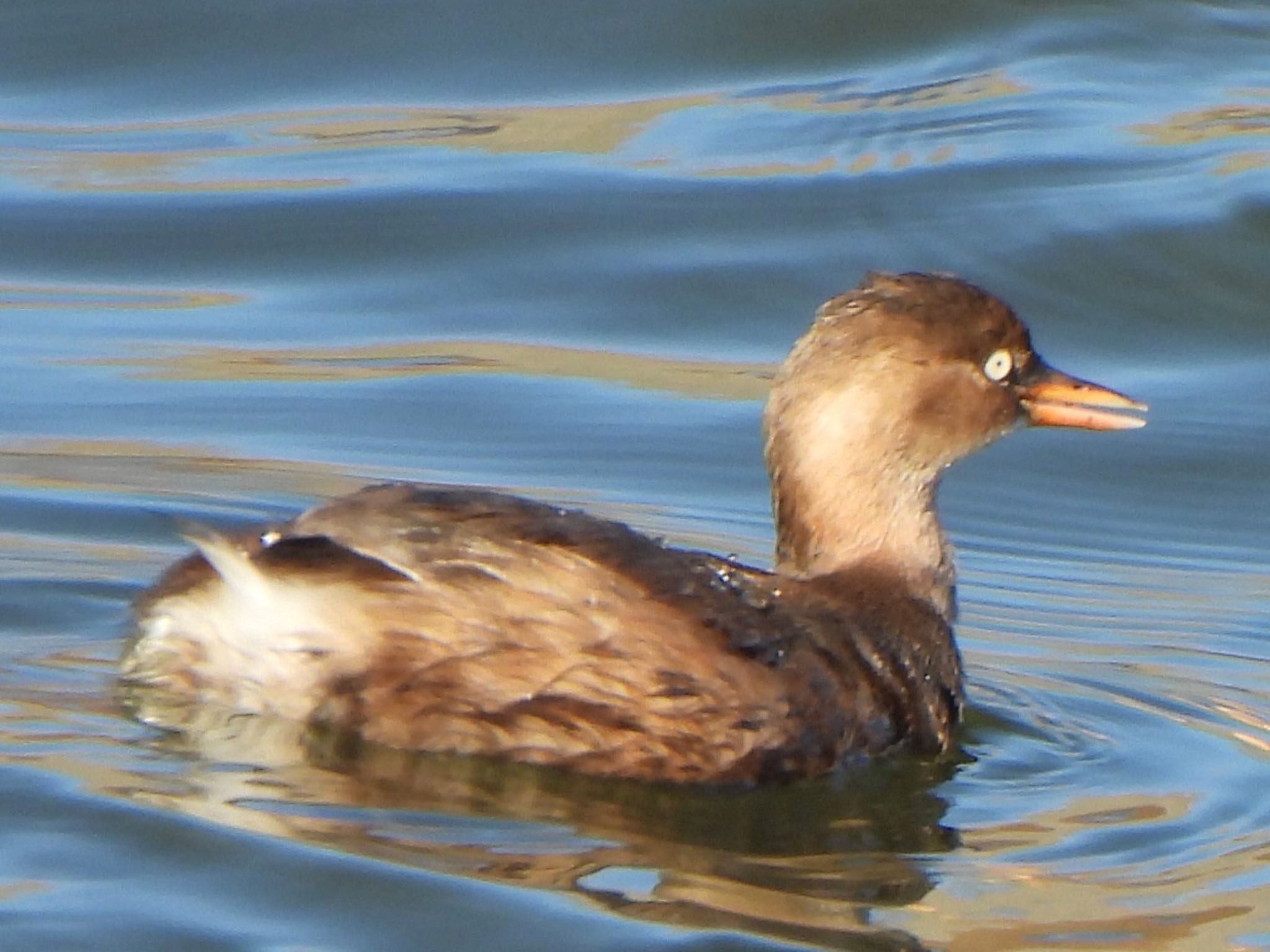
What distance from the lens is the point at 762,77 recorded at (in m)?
11.7

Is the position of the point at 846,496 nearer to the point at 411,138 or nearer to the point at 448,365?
the point at 448,365

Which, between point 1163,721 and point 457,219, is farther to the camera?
point 457,219

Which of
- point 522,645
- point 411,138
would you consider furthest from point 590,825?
point 411,138

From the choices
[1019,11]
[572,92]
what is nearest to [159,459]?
[572,92]

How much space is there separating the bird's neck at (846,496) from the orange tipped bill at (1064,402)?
40 centimetres

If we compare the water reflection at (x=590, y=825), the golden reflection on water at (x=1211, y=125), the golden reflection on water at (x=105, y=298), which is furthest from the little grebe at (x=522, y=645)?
the golden reflection on water at (x=1211, y=125)

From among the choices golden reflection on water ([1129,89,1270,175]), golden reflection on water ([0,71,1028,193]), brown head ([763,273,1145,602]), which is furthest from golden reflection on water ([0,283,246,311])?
golden reflection on water ([1129,89,1270,175])

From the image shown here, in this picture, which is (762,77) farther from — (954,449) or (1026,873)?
(1026,873)

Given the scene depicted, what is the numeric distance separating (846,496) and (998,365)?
51 centimetres

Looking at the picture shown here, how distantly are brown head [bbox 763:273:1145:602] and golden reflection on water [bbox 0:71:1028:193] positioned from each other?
4448mm

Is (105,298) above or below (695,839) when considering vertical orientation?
above

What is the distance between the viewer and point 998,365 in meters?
6.51

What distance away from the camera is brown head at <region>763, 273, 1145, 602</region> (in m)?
6.26

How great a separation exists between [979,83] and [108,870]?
7.50 m
